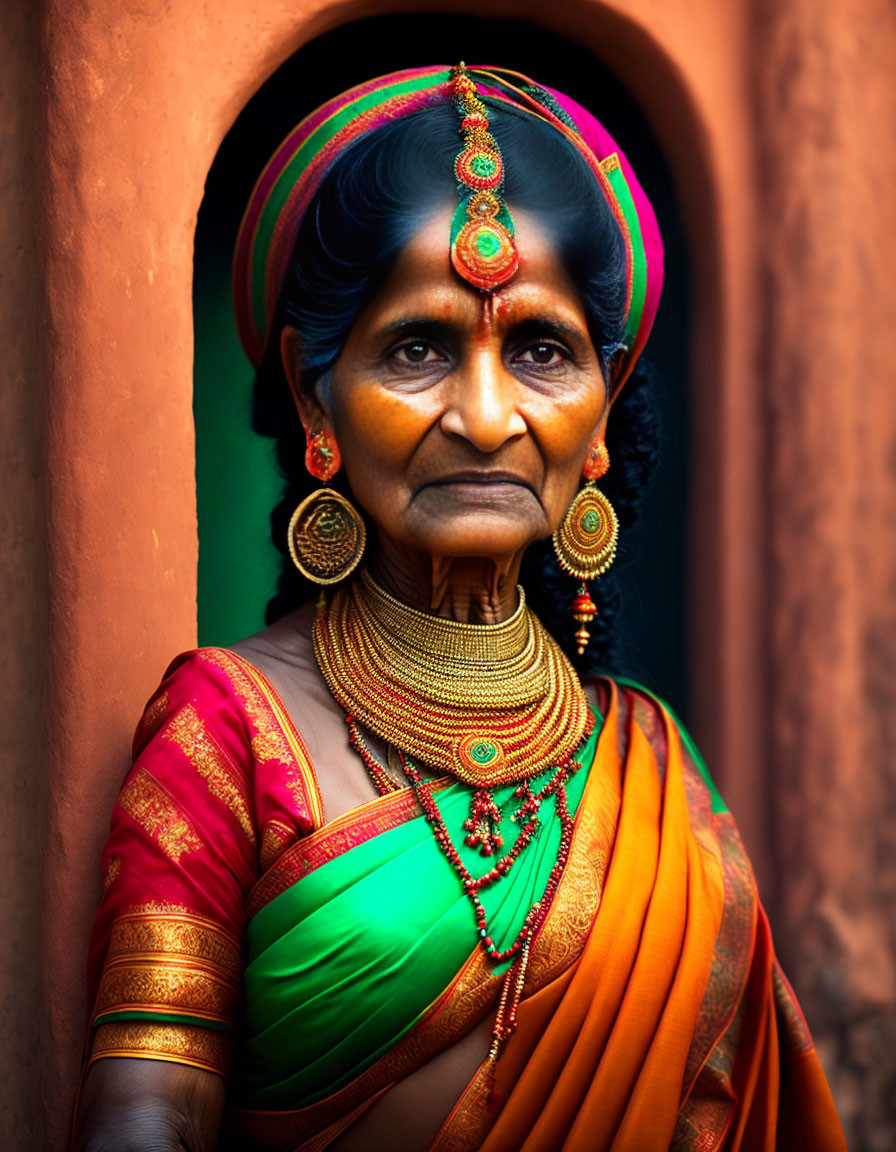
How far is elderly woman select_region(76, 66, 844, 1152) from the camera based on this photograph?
6.01ft

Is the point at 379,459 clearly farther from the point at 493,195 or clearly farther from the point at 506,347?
the point at 493,195

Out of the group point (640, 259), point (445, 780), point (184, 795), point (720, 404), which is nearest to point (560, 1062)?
point (445, 780)

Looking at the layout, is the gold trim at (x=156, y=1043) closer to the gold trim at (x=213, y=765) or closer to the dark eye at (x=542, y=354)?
the gold trim at (x=213, y=765)

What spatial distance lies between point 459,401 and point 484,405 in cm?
5

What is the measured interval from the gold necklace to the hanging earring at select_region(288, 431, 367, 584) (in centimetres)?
9

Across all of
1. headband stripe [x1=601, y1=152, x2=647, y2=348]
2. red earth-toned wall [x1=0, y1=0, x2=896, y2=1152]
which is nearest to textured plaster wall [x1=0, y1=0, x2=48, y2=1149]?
red earth-toned wall [x1=0, y1=0, x2=896, y2=1152]

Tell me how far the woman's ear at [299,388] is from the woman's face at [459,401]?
8cm

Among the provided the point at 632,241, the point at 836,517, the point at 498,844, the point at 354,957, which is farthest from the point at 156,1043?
the point at 836,517

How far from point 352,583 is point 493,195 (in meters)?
0.67

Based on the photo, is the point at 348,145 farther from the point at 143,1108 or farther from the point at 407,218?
the point at 143,1108

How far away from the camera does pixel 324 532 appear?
82.1 inches

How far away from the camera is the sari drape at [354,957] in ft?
5.90

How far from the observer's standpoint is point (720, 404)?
3.02m

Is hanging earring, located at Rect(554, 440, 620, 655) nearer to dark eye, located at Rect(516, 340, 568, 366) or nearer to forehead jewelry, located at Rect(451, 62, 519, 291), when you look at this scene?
dark eye, located at Rect(516, 340, 568, 366)
